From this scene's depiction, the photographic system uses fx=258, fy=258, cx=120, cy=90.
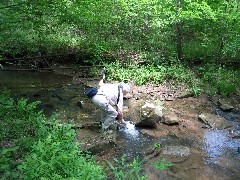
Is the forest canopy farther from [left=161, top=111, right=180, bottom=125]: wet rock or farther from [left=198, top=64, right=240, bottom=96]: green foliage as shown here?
[left=161, top=111, right=180, bottom=125]: wet rock

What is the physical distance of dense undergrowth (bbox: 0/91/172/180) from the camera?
354cm

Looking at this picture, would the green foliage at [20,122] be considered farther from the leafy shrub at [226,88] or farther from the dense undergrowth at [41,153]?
the leafy shrub at [226,88]

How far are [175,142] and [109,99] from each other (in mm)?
2445

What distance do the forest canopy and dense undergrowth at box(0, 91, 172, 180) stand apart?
6.22 m

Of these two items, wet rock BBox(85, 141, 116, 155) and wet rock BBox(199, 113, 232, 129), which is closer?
wet rock BBox(85, 141, 116, 155)

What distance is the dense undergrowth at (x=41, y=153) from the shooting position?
11.6 ft

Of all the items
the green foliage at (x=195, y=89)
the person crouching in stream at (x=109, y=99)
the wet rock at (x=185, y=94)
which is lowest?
the wet rock at (x=185, y=94)

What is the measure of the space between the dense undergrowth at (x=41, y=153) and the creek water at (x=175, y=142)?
1.95 metres

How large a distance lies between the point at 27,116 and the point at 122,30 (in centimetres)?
1025

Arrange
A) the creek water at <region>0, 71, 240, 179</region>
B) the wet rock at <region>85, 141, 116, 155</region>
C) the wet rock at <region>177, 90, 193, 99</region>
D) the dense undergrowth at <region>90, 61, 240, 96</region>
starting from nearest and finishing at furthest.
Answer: the creek water at <region>0, 71, 240, 179</region>, the wet rock at <region>85, 141, 116, 155</region>, the wet rock at <region>177, 90, 193, 99</region>, the dense undergrowth at <region>90, 61, 240, 96</region>

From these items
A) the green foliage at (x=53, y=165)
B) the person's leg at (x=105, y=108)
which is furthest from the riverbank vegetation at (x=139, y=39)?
the green foliage at (x=53, y=165)

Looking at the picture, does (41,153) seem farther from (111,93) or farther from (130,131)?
(130,131)

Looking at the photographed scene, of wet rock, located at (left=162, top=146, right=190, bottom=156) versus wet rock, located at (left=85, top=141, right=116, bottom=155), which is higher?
wet rock, located at (left=85, top=141, right=116, bottom=155)

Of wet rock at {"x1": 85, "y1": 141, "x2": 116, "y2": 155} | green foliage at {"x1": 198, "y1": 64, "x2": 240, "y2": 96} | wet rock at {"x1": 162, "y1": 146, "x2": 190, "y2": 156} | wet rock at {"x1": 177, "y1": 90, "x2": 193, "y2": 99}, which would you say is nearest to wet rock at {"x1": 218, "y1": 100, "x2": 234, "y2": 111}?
green foliage at {"x1": 198, "y1": 64, "x2": 240, "y2": 96}
